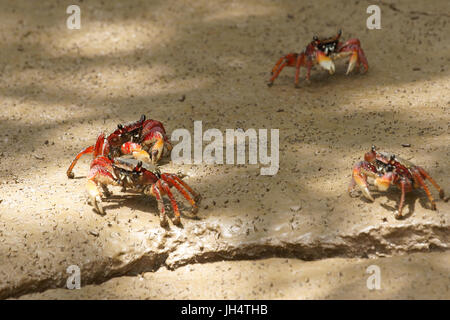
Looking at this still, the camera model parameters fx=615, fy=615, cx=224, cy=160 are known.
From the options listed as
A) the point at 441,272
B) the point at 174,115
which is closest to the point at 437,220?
the point at 441,272

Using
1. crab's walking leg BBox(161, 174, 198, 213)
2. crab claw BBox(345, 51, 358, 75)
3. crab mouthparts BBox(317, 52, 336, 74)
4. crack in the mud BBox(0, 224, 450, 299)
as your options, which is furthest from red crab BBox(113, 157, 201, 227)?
crab claw BBox(345, 51, 358, 75)

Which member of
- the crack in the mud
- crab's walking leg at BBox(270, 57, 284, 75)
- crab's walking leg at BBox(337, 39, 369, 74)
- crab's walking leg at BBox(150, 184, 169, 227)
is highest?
crab's walking leg at BBox(337, 39, 369, 74)

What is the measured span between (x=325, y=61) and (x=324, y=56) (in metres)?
0.07

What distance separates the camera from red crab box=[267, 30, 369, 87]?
7.19 meters

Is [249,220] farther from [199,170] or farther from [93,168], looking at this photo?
[93,168]

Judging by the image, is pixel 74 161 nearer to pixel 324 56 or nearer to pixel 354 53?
pixel 324 56

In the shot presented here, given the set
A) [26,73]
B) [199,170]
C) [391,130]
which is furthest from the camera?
[26,73]

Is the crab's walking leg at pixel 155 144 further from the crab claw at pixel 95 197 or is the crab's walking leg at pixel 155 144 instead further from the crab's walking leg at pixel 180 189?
the crab claw at pixel 95 197

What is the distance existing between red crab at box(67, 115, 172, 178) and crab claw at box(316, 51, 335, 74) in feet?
7.25

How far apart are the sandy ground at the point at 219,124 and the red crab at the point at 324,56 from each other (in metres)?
0.20

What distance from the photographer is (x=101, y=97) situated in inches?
285

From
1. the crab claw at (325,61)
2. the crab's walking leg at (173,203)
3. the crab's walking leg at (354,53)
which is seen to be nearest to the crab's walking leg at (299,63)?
the crab claw at (325,61)

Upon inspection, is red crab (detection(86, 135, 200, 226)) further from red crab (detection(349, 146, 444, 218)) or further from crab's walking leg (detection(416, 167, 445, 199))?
crab's walking leg (detection(416, 167, 445, 199))

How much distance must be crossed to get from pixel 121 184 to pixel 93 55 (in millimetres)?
3463
